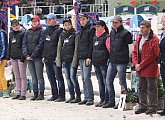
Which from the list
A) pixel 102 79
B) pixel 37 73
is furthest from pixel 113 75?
pixel 37 73

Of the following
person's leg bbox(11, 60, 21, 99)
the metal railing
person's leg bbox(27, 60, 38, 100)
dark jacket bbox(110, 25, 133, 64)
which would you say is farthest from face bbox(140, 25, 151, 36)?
the metal railing

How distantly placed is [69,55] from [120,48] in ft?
4.88

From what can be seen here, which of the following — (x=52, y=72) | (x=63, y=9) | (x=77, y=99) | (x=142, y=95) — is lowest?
(x=77, y=99)

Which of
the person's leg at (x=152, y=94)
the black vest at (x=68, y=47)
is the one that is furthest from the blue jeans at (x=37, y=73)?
the person's leg at (x=152, y=94)

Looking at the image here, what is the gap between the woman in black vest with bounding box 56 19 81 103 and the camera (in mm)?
10946

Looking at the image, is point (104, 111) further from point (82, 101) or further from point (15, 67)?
point (15, 67)

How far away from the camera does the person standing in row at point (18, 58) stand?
38.7ft

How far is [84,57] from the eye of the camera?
419 inches

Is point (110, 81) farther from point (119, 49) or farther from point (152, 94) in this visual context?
point (152, 94)

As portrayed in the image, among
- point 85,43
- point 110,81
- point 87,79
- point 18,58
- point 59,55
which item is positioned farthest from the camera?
point 18,58

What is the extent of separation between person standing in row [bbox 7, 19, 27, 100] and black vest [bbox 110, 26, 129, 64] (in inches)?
105

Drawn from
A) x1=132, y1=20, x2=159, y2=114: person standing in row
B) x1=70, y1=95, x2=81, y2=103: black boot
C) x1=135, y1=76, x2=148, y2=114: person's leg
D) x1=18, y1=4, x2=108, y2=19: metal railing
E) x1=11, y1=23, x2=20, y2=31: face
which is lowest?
x1=70, y1=95, x2=81, y2=103: black boot

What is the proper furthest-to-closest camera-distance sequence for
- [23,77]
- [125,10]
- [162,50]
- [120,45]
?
[125,10] → [23,77] → [120,45] → [162,50]

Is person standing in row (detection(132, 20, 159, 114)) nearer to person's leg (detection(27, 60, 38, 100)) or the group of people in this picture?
the group of people
